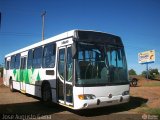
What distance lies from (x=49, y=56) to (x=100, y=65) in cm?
335

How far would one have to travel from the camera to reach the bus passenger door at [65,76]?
10.2 m

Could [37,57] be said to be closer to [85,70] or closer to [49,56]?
[49,56]

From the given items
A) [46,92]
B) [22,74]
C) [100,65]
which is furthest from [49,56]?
[22,74]

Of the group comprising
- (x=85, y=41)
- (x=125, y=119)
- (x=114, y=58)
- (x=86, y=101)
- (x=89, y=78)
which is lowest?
(x=125, y=119)

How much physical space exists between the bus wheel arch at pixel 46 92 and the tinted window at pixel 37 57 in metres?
1.33

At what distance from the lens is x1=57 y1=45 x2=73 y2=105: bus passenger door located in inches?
402

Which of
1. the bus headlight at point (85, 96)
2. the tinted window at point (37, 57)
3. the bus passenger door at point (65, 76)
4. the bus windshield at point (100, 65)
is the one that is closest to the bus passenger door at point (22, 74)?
the tinted window at point (37, 57)

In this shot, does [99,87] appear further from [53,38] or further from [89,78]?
[53,38]

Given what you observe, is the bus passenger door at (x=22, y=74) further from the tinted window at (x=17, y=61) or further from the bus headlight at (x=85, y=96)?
the bus headlight at (x=85, y=96)

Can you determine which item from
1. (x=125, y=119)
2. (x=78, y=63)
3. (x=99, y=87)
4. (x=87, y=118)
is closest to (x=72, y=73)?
(x=78, y=63)

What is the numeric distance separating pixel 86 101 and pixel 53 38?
13.7 ft

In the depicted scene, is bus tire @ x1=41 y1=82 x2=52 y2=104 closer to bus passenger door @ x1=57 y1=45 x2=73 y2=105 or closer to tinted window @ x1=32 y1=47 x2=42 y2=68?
bus passenger door @ x1=57 y1=45 x2=73 y2=105

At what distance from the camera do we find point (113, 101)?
10336 millimetres

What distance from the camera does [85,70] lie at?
9.82 meters
